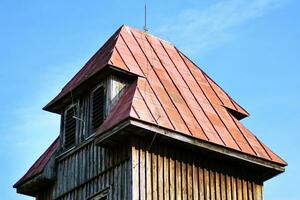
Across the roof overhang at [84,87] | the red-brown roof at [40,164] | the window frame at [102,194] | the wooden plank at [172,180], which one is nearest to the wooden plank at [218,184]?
the wooden plank at [172,180]

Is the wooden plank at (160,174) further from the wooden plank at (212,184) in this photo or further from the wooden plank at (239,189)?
the wooden plank at (239,189)

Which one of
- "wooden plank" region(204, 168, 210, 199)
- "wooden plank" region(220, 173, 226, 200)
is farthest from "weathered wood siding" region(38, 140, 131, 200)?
"wooden plank" region(220, 173, 226, 200)

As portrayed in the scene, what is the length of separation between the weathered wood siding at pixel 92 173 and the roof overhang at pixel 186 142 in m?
0.56

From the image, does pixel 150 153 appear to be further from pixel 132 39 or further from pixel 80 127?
pixel 132 39

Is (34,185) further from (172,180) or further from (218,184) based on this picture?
(218,184)

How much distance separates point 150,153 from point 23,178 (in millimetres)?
5917

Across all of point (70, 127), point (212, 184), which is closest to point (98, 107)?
point (70, 127)

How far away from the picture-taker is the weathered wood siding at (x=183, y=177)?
26.4m

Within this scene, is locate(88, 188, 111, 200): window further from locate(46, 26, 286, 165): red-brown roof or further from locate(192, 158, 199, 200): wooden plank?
locate(192, 158, 199, 200): wooden plank

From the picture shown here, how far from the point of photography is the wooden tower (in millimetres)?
26656

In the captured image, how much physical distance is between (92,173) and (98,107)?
2.20m

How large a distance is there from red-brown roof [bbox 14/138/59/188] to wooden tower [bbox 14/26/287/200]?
0.15 ft

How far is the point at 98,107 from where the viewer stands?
95.1 feet

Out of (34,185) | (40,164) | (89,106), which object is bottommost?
(34,185)
